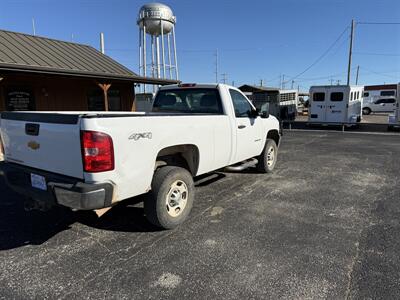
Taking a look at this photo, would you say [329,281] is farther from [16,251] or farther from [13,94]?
[13,94]

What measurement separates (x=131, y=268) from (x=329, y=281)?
192 cm

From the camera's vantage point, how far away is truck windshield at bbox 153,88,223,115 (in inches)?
198

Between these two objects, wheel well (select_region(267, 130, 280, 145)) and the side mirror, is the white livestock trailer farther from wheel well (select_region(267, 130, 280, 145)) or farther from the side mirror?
the side mirror

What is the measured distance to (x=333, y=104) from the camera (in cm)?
1802

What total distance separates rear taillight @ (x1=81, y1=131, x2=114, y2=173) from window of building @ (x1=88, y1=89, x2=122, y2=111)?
1128 cm

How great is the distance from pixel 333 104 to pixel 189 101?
50.2ft

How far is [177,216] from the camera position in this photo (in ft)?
12.9

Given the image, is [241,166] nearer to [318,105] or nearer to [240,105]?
[240,105]

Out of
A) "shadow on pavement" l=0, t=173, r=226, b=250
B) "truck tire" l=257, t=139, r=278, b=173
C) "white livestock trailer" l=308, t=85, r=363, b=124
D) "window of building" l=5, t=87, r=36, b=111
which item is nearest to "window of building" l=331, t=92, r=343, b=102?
"white livestock trailer" l=308, t=85, r=363, b=124

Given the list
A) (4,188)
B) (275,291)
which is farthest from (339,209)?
(4,188)

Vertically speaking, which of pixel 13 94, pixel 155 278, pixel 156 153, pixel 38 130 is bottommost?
pixel 155 278

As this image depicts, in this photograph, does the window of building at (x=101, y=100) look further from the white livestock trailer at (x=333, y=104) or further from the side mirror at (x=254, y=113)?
the white livestock trailer at (x=333, y=104)

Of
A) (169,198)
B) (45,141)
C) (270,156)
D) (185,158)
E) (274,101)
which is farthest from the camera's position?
(274,101)

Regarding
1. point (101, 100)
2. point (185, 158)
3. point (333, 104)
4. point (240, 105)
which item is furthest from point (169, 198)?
point (333, 104)
